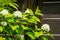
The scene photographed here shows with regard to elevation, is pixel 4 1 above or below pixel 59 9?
above

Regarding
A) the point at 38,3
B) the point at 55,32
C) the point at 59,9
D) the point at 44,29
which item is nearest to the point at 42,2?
the point at 38,3

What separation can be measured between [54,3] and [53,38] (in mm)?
591

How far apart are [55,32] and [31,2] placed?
66cm

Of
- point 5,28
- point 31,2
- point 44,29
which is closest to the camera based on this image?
point 5,28

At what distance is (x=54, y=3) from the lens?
3229mm

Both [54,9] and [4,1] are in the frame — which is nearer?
[4,1]

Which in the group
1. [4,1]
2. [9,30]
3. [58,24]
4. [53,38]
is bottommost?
[53,38]

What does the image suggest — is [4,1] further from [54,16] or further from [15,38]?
[54,16]

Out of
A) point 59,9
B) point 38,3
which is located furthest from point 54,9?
point 38,3

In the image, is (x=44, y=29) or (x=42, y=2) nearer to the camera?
(x=44, y=29)

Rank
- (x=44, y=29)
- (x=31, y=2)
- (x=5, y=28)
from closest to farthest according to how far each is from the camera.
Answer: (x=5, y=28) < (x=44, y=29) < (x=31, y=2)

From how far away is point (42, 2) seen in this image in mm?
3246

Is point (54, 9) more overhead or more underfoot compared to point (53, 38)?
more overhead

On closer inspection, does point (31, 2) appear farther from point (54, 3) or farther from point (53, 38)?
point (53, 38)
